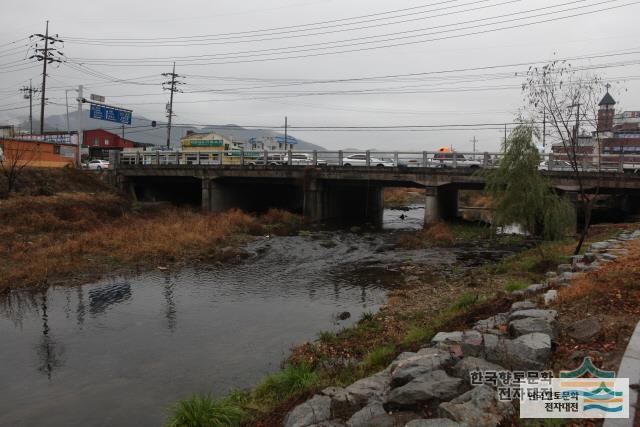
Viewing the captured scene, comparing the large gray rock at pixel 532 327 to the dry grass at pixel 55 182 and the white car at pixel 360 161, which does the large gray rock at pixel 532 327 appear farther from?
the dry grass at pixel 55 182

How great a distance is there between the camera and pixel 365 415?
19.4 feet

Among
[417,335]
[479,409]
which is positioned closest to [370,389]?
[479,409]

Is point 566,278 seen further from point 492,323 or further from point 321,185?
point 321,185

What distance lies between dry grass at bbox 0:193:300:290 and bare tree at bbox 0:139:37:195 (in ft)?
9.36

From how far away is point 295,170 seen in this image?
35688mm

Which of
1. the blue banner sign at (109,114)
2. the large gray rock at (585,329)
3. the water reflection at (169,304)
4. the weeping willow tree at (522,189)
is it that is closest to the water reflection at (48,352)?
the water reflection at (169,304)

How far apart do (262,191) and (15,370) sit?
35.3 m

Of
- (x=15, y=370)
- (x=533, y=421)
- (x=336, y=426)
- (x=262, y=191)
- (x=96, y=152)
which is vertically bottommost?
(x=15, y=370)

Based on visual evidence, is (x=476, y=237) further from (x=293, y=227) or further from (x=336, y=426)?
(x=336, y=426)

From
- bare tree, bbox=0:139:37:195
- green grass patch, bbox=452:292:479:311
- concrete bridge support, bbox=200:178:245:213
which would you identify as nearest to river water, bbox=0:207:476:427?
green grass patch, bbox=452:292:479:311

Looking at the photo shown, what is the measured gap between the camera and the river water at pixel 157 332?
29.9 ft

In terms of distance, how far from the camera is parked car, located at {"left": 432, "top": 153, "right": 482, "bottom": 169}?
3177 centimetres

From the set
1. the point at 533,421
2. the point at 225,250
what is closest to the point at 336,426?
the point at 533,421

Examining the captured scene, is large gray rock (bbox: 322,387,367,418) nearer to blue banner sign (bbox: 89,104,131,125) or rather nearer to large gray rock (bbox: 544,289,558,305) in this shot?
large gray rock (bbox: 544,289,558,305)
